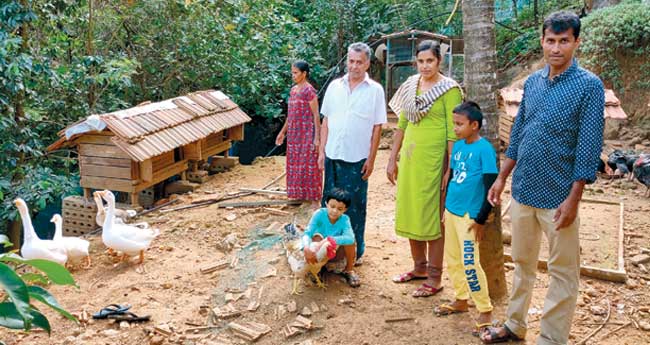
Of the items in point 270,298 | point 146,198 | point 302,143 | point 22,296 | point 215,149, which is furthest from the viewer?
point 215,149

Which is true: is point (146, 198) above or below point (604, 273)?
above

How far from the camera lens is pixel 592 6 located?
13.1m

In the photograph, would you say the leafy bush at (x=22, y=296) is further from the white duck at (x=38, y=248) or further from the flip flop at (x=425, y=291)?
the white duck at (x=38, y=248)

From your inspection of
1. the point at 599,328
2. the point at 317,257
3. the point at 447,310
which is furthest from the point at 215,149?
the point at 599,328

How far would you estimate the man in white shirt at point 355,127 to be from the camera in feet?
15.4

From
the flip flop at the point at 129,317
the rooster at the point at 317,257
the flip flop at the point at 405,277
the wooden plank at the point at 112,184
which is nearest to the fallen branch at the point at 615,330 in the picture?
the flip flop at the point at 405,277

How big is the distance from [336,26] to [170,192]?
7.84 m

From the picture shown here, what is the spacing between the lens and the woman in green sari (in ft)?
13.6

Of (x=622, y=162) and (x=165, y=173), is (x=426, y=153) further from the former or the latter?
(x=622, y=162)

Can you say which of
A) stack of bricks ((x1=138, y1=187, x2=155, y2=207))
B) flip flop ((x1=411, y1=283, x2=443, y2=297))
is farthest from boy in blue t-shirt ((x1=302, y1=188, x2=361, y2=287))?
stack of bricks ((x1=138, y1=187, x2=155, y2=207))

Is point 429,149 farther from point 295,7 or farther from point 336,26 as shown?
point 295,7

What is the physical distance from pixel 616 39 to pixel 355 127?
811 centimetres

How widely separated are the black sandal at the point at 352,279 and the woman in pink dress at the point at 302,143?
2162 mm

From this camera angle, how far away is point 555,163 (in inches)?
123
